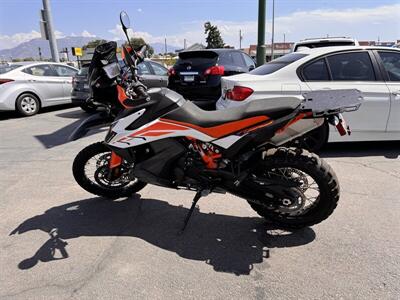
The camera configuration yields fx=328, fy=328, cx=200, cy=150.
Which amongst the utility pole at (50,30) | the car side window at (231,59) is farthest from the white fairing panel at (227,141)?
the utility pole at (50,30)

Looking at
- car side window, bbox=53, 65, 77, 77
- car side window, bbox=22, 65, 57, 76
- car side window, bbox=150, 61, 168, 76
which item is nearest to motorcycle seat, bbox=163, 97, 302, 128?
car side window, bbox=150, 61, 168, 76

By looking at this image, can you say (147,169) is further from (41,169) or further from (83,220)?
(41,169)

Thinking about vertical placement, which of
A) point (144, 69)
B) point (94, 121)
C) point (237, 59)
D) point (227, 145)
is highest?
point (237, 59)

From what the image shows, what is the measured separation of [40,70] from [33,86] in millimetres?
662

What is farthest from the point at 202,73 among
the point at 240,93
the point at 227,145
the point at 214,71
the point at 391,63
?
the point at 227,145

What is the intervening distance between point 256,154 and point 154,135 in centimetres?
91

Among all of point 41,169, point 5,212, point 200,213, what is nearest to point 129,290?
point 200,213

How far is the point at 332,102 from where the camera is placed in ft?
8.51

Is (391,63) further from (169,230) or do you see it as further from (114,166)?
(114,166)

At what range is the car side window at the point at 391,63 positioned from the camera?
4.79m

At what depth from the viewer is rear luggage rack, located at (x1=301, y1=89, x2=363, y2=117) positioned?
2566 millimetres

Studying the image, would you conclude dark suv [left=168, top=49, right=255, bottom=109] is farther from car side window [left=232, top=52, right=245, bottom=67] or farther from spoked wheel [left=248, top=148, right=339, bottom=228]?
spoked wheel [left=248, top=148, right=339, bottom=228]

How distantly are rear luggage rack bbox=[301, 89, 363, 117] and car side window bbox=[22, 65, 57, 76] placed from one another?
9156mm

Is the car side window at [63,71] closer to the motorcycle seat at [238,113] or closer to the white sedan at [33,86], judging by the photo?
the white sedan at [33,86]
